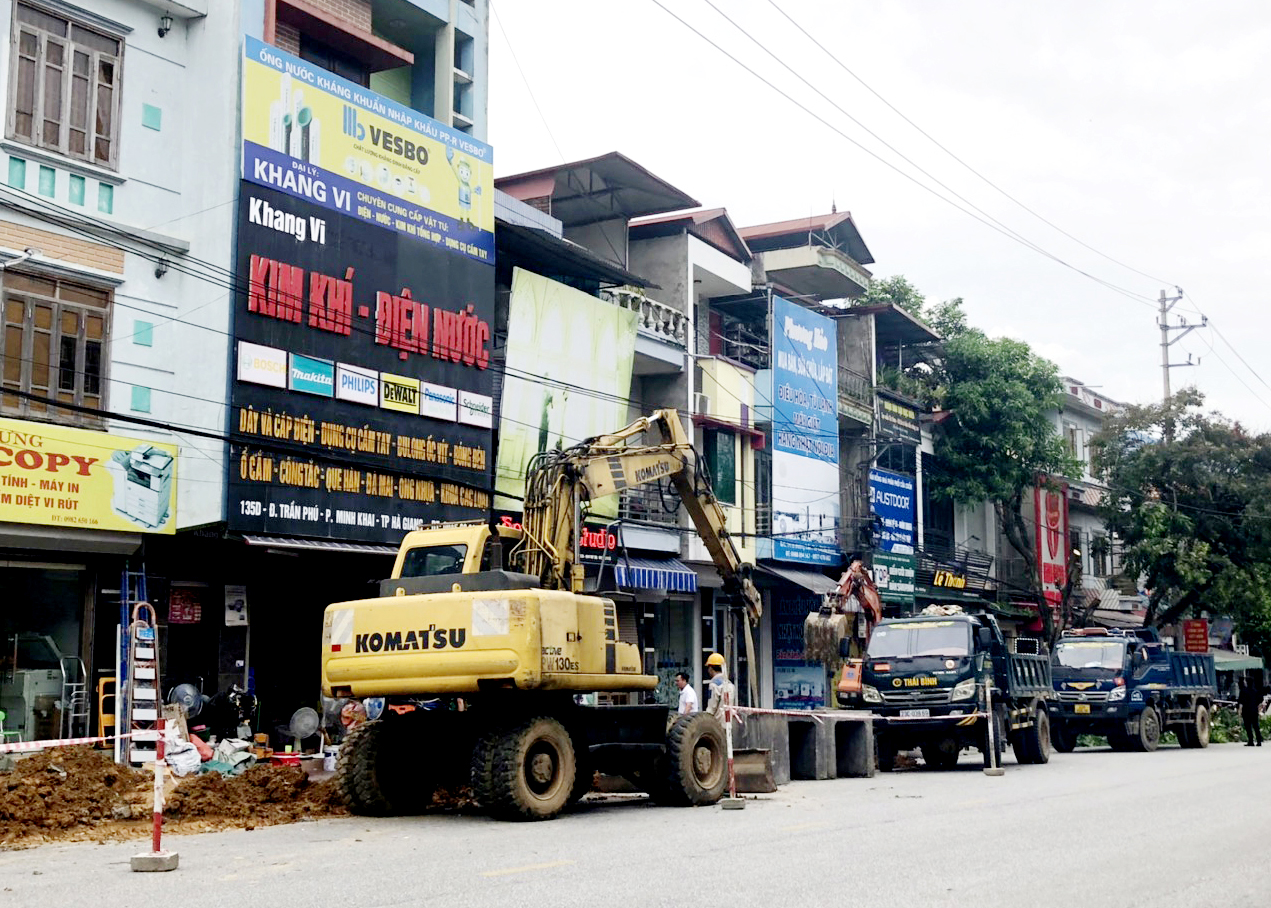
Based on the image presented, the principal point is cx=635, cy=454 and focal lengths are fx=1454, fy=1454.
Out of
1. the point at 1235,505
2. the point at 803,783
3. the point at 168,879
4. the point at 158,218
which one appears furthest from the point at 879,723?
the point at 1235,505

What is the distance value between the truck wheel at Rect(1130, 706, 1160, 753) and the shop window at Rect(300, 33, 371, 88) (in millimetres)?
20251

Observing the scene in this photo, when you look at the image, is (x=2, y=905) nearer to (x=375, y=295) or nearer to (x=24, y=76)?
(x=24, y=76)

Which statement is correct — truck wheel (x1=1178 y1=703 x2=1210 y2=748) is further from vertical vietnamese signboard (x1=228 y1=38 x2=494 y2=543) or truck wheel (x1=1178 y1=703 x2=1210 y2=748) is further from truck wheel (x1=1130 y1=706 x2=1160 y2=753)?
vertical vietnamese signboard (x1=228 y1=38 x2=494 y2=543)

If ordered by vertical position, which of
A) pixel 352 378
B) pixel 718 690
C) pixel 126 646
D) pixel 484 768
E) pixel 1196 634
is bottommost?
pixel 484 768

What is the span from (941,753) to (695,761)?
10.2 meters

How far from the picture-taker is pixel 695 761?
55.9 feet

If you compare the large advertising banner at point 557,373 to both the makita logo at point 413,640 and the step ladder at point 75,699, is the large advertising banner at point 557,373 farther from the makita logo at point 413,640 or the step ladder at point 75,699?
the makita logo at point 413,640

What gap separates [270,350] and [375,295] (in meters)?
2.63

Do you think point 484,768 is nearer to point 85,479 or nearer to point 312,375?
point 85,479

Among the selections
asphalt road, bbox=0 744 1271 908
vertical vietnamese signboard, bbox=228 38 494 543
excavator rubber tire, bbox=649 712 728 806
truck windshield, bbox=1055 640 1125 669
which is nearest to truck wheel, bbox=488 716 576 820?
asphalt road, bbox=0 744 1271 908

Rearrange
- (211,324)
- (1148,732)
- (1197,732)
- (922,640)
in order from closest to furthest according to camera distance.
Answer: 1. (211,324)
2. (922,640)
3. (1148,732)
4. (1197,732)

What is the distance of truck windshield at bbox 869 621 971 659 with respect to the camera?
80.5ft

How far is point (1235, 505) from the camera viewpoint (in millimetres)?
45938

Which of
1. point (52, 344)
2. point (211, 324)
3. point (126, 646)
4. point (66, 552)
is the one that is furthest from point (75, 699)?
point (211, 324)
